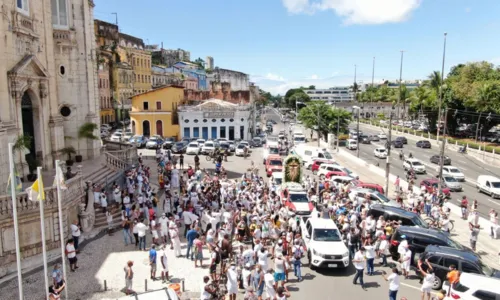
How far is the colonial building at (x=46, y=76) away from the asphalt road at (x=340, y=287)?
13.2 m

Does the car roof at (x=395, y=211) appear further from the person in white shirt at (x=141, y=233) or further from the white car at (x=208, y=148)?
the white car at (x=208, y=148)

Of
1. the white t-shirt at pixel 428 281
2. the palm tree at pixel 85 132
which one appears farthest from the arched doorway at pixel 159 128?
the white t-shirt at pixel 428 281

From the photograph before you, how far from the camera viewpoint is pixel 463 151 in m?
56.5

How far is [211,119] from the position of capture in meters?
54.6

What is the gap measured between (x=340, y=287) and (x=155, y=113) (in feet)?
144

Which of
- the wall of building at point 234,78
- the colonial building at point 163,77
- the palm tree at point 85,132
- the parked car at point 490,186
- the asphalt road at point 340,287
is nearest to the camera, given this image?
the asphalt road at point 340,287

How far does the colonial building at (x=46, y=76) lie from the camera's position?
18953mm

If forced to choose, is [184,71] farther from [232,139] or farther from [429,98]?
[429,98]

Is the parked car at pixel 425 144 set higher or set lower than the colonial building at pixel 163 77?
lower

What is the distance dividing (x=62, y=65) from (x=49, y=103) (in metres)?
3.36

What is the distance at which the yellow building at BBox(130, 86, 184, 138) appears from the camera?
54.5 meters

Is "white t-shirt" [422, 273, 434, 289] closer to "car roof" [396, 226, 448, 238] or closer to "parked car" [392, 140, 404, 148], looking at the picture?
"car roof" [396, 226, 448, 238]

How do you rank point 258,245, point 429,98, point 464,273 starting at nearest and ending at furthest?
point 464,273 → point 258,245 → point 429,98

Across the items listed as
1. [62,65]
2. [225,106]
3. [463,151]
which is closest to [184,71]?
[225,106]
